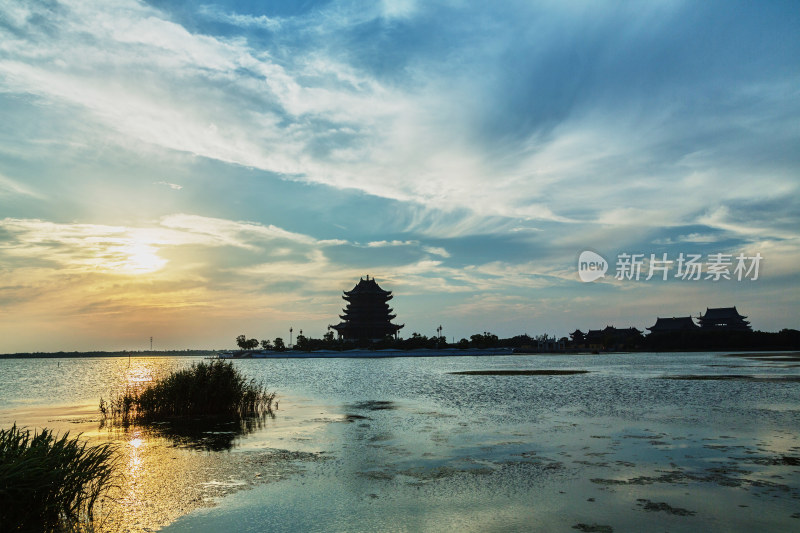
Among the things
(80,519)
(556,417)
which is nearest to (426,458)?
(80,519)

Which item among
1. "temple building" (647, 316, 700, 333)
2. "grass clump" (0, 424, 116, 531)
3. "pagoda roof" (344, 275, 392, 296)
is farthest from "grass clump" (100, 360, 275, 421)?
"temple building" (647, 316, 700, 333)

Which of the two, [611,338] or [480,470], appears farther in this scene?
[611,338]

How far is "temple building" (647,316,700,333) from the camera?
5788 inches

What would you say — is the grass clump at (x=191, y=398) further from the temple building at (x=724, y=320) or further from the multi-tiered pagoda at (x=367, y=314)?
the temple building at (x=724, y=320)

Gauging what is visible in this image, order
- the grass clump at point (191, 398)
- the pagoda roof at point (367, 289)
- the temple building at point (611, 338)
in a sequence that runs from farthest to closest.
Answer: the temple building at point (611, 338) < the pagoda roof at point (367, 289) < the grass clump at point (191, 398)

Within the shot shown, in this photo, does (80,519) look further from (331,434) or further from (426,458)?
(331,434)

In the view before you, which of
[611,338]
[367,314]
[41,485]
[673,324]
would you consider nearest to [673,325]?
[673,324]

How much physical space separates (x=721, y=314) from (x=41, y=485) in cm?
16205

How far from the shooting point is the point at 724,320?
5719 inches

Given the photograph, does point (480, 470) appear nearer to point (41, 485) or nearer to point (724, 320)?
point (41, 485)

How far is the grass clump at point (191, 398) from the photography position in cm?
2550

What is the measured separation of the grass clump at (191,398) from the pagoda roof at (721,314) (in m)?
147

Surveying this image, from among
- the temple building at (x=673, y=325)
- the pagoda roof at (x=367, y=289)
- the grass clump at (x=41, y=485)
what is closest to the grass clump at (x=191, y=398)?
the grass clump at (x=41, y=485)

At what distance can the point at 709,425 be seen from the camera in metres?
20.7
